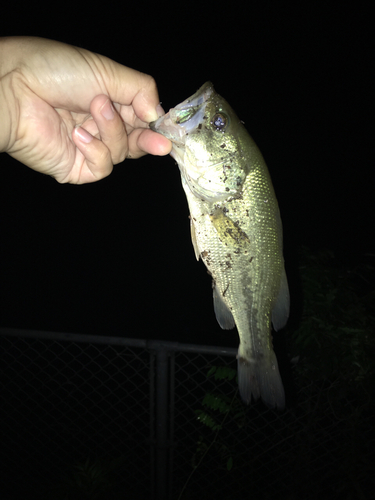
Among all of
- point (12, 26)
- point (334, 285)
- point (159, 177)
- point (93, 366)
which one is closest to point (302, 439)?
point (334, 285)

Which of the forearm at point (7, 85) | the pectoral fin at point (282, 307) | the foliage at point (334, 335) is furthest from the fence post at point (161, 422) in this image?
the forearm at point (7, 85)

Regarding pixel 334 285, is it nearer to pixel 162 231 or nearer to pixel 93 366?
pixel 93 366

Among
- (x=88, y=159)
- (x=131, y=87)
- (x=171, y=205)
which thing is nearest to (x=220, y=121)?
(x=131, y=87)

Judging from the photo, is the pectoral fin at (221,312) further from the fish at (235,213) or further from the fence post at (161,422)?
the fence post at (161,422)

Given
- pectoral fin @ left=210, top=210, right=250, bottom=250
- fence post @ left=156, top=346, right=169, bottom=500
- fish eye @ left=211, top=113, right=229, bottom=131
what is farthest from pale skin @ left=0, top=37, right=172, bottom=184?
fence post @ left=156, top=346, right=169, bottom=500

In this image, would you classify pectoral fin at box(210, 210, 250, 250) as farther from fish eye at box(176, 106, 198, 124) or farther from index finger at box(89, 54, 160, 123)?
index finger at box(89, 54, 160, 123)

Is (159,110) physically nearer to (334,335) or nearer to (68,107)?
(68,107)
